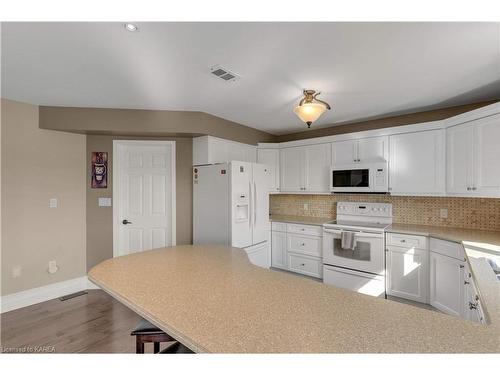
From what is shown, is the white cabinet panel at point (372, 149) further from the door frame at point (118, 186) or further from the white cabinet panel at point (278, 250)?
the door frame at point (118, 186)

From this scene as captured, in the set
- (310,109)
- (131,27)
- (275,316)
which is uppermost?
(131,27)

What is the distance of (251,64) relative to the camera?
1856 mm

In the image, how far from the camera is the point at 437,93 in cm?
243

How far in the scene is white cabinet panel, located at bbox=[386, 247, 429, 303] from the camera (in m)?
2.55

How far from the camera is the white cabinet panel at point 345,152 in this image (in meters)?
3.31

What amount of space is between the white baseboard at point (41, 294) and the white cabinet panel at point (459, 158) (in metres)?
4.41

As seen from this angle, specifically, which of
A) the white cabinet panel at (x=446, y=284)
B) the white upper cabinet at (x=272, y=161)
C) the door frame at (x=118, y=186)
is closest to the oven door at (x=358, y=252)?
the white cabinet panel at (x=446, y=284)

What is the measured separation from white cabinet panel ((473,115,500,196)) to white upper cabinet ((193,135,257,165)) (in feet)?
9.07

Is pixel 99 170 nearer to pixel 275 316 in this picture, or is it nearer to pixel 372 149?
pixel 275 316

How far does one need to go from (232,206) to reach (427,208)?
2503 millimetres

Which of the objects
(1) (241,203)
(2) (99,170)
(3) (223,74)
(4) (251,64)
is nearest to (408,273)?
(1) (241,203)

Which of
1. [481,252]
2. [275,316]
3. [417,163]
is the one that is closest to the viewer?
[275,316]
